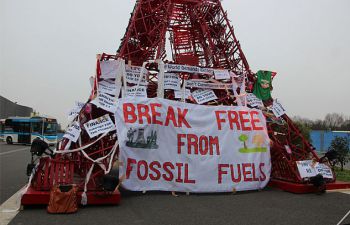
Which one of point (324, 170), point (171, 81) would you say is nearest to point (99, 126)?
point (171, 81)

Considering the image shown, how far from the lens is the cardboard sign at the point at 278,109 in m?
11.5

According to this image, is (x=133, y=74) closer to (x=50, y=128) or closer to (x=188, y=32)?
(x=188, y=32)

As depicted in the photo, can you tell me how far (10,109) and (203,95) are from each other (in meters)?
59.1

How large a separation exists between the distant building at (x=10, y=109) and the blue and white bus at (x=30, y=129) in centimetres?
1888

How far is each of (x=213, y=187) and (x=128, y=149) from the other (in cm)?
272

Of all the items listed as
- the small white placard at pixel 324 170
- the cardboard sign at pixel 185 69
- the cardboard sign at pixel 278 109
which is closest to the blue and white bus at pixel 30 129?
the cardboard sign at pixel 185 69

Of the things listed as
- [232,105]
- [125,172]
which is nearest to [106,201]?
[125,172]

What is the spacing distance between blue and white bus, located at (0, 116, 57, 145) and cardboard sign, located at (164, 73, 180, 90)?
27210 mm

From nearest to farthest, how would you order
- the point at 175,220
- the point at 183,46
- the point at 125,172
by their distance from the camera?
the point at 175,220 → the point at 125,172 → the point at 183,46

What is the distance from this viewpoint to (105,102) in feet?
30.1

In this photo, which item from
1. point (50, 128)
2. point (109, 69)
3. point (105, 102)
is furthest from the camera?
point (50, 128)

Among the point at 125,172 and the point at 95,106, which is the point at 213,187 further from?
the point at 95,106

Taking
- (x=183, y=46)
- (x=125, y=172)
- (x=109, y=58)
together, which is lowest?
(x=125, y=172)

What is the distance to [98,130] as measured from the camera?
8.76 meters
